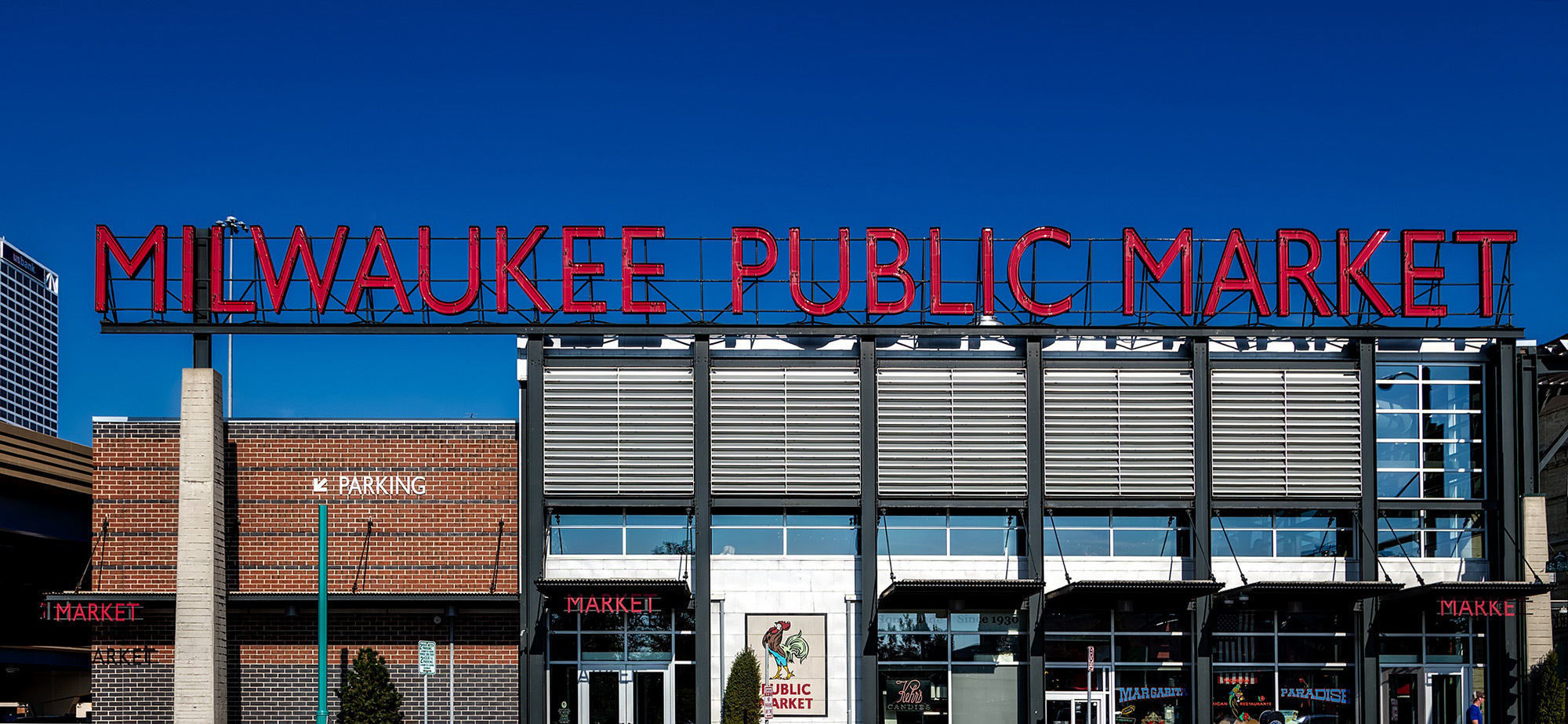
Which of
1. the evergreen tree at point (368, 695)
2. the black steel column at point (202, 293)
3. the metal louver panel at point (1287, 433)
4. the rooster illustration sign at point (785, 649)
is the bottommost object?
the evergreen tree at point (368, 695)

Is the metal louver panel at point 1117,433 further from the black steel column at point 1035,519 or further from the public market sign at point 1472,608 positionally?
the public market sign at point 1472,608

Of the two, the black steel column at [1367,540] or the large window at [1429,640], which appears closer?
the black steel column at [1367,540]

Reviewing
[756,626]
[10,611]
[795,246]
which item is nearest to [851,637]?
[756,626]

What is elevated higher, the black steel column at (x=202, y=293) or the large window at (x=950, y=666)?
the black steel column at (x=202, y=293)

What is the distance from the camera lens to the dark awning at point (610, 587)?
34.0 m

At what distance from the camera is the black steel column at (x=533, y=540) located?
117ft

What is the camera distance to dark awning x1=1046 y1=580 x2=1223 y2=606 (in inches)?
1348

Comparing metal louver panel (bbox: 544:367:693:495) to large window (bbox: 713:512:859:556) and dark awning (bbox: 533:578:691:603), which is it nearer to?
large window (bbox: 713:512:859:556)

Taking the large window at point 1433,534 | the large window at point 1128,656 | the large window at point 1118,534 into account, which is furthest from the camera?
the large window at point 1433,534

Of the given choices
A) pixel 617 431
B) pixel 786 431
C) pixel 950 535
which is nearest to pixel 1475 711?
pixel 950 535

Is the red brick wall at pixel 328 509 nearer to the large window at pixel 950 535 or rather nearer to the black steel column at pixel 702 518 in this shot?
the black steel column at pixel 702 518

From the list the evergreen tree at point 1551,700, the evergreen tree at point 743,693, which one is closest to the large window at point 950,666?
the evergreen tree at point 743,693

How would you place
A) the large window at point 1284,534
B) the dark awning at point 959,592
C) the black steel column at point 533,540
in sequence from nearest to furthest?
the dark awning at point 959,592, the black steel column at point 533,540, the large window at point 1284,534

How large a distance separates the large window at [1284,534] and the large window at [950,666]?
603 cm
